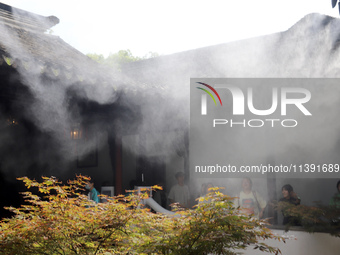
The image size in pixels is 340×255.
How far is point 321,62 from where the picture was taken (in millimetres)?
7531

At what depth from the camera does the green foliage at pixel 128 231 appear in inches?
141

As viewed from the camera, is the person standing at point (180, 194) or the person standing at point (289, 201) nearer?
the person standing at point (289, 201)

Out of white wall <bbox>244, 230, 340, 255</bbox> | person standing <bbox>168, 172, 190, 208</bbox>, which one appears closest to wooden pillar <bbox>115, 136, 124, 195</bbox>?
person standing <bbox>168, 172, 190, 208</bbox>

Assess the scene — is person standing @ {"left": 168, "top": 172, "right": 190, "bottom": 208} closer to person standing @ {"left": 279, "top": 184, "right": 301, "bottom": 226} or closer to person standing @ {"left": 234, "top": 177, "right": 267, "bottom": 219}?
person standing @ {"left": 234, "top": 177, "right": 267, "bottom": 219}

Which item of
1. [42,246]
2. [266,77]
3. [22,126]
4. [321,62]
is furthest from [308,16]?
[42,246]

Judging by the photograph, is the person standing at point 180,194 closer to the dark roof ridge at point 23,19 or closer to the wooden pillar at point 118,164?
the wooden pillar at point 118,164

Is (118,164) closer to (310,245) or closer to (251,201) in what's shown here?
(251,201)

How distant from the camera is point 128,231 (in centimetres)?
401

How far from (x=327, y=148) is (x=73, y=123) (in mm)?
4376

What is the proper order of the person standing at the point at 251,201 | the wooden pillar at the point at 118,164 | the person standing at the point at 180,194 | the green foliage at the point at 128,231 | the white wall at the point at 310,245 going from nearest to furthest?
the green foliage at the point at 128,231
the white wall at the point at 310,245
the person standing at the point at 251,201
the wooden pillar at the point at 118,164
the person standing at the point at 180,194

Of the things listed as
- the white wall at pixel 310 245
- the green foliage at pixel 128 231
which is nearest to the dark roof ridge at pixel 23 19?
the green foliage at pixel 128 231

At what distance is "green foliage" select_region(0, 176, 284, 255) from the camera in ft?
11.8

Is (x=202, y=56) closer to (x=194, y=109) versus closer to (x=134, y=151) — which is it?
(x=134, y=151)

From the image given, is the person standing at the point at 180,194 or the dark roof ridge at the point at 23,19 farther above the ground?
the dark roof ridge at the point at 23,19
